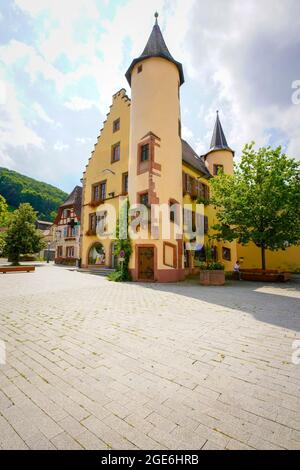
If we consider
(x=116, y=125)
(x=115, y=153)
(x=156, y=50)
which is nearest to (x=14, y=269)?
(x=115, y=153)

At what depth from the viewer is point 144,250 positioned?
14891 millimetres

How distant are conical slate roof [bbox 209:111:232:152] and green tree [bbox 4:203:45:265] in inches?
1025

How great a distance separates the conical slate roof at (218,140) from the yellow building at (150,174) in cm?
547

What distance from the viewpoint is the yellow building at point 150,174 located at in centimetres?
1491

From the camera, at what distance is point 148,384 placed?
8.70 ft

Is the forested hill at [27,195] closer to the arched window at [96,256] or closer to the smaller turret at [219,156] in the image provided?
the arched window at [96,256]

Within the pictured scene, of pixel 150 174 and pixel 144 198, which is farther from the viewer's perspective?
pixel 144 198

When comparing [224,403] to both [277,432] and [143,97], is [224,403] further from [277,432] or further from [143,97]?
[143,97]

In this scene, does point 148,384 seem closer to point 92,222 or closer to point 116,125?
point 92,222

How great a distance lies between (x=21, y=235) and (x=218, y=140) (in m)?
28.2

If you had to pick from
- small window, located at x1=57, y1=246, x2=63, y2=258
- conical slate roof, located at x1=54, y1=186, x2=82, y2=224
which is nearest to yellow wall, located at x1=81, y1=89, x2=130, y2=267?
conical slate roof, located at x1=54, y1=186, x2=82, y2=224

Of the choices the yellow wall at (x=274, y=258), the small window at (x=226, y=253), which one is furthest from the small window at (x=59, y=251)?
the yellow wall at (x=274, y=258)

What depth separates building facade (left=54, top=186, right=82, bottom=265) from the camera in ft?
109

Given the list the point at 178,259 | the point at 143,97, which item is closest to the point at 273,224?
the point at 178,259
